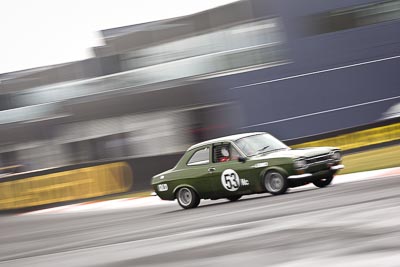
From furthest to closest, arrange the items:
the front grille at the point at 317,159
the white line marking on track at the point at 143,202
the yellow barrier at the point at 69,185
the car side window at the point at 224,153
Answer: the yellow barrier at the point at 69,185 < the white line marking on track at the point at 143,202 < the car side window at the point at 224,153 < the front grille at the point at 317,159

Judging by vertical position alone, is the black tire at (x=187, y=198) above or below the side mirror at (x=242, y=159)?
below

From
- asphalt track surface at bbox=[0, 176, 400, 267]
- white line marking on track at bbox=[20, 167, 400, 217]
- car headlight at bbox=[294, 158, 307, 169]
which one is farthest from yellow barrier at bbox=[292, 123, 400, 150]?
asphalt track surface at bbox=[0, 176, 400, 267]

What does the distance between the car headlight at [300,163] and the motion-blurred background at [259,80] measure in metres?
20.5

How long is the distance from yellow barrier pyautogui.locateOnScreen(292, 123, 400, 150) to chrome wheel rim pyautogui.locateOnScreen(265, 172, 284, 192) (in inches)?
418

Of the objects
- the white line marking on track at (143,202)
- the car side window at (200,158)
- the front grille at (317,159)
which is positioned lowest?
the white line marking on track at (143,202)

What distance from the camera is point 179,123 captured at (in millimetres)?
38656

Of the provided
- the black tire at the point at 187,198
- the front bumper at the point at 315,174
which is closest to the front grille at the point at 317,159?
the front bumper at the point at 315,174

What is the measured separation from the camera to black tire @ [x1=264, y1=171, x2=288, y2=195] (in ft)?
56.2

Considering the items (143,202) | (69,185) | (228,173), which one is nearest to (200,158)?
(228,173)

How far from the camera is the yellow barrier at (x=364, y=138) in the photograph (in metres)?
28.1

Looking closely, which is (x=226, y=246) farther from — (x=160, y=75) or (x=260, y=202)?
(x=160, y=75)

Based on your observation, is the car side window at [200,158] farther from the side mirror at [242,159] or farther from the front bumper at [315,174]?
the front bumper at [315,174]

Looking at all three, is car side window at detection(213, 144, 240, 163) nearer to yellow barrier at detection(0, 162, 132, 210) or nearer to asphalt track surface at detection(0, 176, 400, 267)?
asphalt track surface at detection(0, 176, 400, 267)

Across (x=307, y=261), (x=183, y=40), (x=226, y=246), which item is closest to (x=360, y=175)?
(x=226, y=246)
